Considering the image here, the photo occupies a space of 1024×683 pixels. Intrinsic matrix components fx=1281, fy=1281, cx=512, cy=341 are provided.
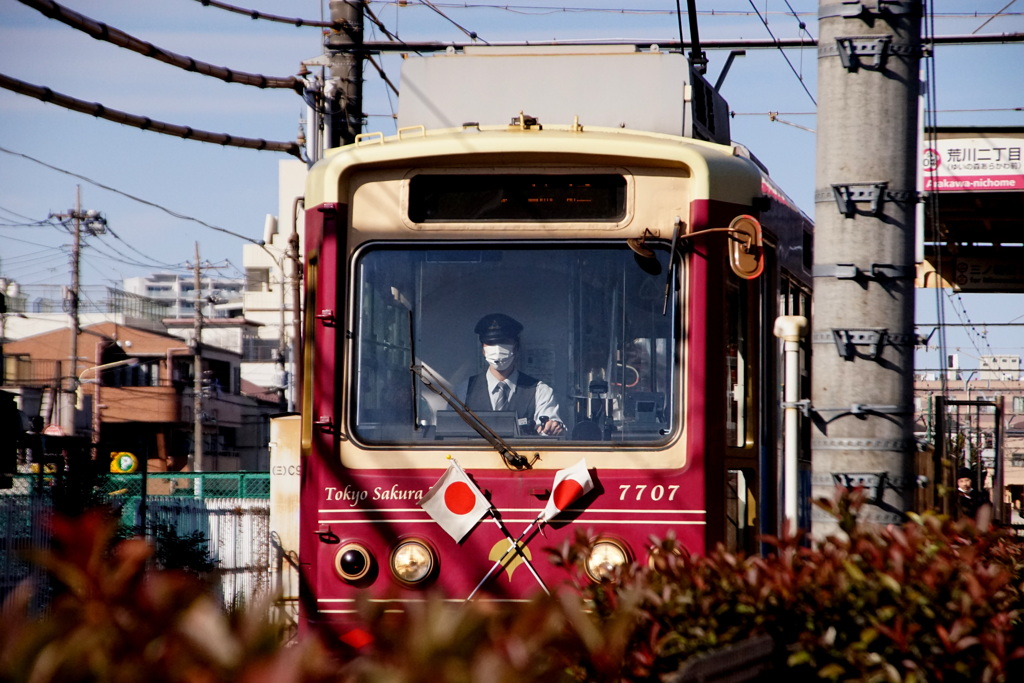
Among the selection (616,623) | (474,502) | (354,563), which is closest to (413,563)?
(354,563)

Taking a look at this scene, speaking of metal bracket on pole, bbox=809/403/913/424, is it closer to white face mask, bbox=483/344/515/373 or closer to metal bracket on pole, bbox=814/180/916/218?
metal bracket on pole, bbox=814/180/916/218

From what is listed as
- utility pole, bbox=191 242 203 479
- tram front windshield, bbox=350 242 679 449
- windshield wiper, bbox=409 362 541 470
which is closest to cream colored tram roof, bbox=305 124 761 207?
tram front windshield, bbox=350 242 679 449

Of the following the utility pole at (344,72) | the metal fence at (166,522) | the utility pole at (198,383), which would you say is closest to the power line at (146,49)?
the utility pole at (344,72)

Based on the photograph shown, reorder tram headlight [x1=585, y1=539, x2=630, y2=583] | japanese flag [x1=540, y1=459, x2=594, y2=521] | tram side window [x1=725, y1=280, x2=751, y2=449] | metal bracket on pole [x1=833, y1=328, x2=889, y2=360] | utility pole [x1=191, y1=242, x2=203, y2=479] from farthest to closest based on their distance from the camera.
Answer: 1. utility pole [x1=191, y1=242, x2=203, y2=479]
2. tram side window [x1=725, y1=280, x2=751, y2=449]
3. japanese flag [x1=540, y1=459, x2=594, y2=521]
4. tram headlight [x1=585, y1=539, x2=630, y2=583]
5. metal bracket on pole [x1=833, y1=328, x2=889, y2=360]

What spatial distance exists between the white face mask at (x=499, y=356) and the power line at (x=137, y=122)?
20.5 ft

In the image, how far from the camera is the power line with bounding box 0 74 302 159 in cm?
1097

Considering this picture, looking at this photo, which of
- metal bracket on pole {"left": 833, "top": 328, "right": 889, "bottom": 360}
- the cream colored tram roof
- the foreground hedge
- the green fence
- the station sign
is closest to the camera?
the foreground hedge

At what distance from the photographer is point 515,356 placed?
645 cm

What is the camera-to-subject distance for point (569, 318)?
6.47m

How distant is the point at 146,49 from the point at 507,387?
7520mm

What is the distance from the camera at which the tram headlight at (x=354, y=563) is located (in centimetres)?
645

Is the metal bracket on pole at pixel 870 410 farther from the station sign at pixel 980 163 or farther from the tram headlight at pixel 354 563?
the station sign at pixel 980 163

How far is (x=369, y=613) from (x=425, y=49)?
14.2 metres

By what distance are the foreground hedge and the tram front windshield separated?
2.01 metres
